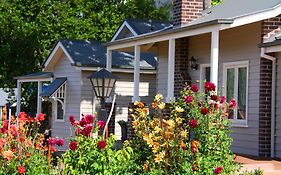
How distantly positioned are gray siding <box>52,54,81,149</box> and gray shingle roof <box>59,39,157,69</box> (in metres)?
0.53

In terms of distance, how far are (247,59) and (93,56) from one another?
9.58 m

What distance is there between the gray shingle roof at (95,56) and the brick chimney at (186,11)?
17.4 feet

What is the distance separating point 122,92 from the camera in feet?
75.8

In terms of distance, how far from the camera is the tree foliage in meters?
30.2

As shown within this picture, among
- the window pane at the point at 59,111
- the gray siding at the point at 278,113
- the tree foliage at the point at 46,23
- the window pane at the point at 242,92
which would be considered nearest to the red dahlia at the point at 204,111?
the gray siding at the point at 278,113

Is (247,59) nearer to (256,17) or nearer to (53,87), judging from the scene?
(256,17)

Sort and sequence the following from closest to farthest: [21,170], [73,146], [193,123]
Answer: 1. [21,170]
2. [73,146]
3. [193,123]

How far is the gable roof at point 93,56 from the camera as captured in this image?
22702 mm

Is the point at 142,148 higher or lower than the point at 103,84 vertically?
lower

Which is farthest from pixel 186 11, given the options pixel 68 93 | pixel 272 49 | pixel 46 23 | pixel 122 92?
pixel 46 23

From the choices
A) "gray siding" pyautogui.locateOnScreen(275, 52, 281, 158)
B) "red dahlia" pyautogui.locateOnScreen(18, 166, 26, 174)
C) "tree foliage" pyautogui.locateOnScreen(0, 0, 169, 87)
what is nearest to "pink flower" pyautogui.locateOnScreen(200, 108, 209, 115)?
"red dahlia" pyautogui.locateOnScreen(18, 166, 26, 174)

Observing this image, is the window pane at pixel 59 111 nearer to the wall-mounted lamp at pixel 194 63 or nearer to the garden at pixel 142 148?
the wall-mounted lamp at pixel 194 63

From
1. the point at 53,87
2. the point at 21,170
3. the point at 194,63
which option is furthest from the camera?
the point at 53,87

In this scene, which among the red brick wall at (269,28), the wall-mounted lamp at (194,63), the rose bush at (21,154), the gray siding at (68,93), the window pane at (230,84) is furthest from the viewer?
the gray siding at (68,93)
